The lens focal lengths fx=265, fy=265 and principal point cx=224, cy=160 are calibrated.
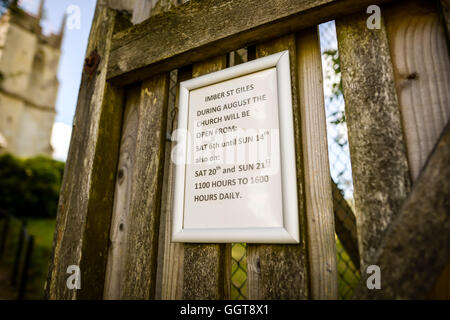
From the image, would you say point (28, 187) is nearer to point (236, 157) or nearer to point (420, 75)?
point (236, 157)

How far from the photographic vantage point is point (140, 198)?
133cm

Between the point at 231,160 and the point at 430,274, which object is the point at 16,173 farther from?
the point at 430,274

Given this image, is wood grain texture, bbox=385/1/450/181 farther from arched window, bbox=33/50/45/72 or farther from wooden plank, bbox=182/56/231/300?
arched window, bbox=33/50/45/72

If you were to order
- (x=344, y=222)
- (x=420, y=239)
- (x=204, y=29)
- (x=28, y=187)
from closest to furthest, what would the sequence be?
(x=420, y=239), (x=204, y=29), (x=344, y=222), (x=28, y=187)

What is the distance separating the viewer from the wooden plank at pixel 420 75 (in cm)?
89

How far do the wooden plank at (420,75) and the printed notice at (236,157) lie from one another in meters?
0.45

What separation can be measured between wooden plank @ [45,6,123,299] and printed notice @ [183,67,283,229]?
1.67 feet

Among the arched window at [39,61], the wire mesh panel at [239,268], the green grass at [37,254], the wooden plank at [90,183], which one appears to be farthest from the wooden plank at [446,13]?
the arched window at [39,61]

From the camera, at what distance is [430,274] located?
74cm

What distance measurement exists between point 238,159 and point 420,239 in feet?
2.15

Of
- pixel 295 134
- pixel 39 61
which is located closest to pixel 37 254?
pixel 295 134

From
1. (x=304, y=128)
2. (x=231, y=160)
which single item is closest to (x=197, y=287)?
(x=231, y=160)

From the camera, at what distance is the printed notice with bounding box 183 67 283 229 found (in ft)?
3.38

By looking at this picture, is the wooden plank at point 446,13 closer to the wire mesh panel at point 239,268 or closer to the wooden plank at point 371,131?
the wooden plank at point 371,131
